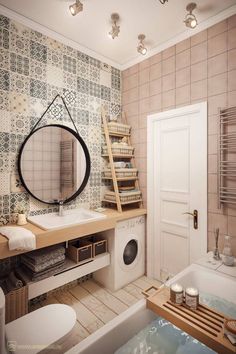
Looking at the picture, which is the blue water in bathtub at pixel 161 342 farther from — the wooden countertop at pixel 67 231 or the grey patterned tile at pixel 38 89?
the grey patterned tile at pixel 38 89

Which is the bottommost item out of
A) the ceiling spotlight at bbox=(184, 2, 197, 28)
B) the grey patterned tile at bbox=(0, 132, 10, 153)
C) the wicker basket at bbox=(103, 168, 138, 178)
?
the wicker basket at bbox=(103, 168, 138, 178)

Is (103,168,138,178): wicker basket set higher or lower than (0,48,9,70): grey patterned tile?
lower

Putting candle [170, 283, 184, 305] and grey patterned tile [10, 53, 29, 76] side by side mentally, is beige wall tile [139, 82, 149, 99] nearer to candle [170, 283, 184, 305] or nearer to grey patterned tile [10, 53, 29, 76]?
grey patterned tile [10, 53, 29, 76]

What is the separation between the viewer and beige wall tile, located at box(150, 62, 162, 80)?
264 centimetres

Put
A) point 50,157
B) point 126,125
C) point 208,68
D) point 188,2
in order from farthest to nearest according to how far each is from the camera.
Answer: point 126,125 → point 50,157 → point 208,68 → point 188,2

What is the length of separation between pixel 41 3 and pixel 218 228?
107 inches

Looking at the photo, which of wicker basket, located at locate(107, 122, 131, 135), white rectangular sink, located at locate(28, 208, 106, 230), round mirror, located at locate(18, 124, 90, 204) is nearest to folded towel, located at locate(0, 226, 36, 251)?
white rectangular sink, located at locate(28, 208, 106, 230)

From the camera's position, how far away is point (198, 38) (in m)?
2.26

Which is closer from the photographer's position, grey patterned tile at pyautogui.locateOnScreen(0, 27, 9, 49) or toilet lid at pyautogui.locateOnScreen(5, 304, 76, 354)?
toilet lid at pyautogui.locateOnScreen(5, 304, 76, 354)

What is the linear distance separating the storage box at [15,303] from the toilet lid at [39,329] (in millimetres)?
411

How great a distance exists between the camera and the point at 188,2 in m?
1.92

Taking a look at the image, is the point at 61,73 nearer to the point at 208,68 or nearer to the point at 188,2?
the point at 188,2

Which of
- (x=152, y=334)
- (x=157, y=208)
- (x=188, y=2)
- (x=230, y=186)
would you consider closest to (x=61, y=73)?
(x=188, y=2)

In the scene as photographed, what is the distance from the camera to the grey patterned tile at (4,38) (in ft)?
6.67
